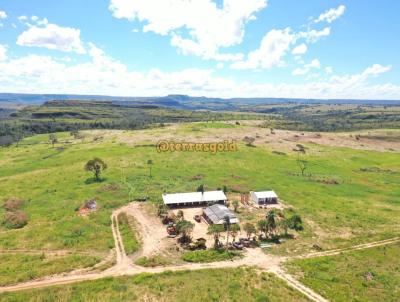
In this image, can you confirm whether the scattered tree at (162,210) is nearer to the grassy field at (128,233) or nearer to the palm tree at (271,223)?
the grassy field at (128,233)

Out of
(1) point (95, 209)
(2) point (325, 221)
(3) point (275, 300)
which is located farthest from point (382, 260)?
(1) point (95, 209)

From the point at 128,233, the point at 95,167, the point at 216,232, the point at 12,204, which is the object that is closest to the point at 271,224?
the point at 216,232

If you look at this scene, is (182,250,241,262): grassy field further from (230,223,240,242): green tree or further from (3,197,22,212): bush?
(3,197,22,212): bush

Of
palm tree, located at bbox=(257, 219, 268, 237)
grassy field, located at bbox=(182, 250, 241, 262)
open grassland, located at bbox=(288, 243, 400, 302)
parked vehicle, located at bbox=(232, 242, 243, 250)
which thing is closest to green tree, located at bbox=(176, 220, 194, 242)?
grassy field, located at bbox=(182, 250, 241, 262)

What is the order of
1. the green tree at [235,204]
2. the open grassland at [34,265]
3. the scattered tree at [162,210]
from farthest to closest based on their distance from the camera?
the green tree at [235,204] < the scattered tree at [162,210] < the open grassland at [34,265]

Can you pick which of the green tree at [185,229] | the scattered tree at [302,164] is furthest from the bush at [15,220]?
the scattered tree at [302,164]
